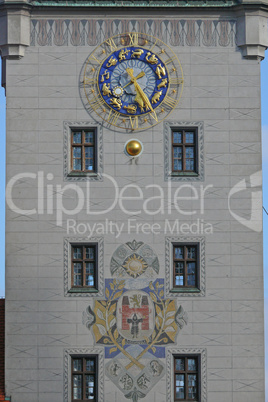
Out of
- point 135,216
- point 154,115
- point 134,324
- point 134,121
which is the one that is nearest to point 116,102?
point 134,121

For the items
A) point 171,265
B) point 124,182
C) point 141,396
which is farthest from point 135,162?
point 141,396

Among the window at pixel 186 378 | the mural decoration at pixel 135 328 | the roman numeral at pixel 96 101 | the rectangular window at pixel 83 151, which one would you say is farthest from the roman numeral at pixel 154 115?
the window at pixel 186 378

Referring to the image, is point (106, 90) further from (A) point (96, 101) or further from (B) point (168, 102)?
(B) point (168, 102)

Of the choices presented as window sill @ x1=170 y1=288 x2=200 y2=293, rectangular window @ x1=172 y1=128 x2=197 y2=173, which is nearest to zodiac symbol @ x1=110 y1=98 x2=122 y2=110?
rectangular window @ x1=172 y1=128 x2=197 y2=173

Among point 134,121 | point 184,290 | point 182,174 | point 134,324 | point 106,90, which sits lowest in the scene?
point 134,324

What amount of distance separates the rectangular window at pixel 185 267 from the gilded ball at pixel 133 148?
3.72 m

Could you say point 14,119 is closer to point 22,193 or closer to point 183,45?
point 22,193

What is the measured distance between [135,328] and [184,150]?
22.5 ft

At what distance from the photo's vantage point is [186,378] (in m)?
48.5

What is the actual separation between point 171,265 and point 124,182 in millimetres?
3524

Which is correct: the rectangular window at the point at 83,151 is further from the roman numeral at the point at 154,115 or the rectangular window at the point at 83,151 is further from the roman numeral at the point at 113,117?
the roman numeral at the point at 154,115

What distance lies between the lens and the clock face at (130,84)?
1946 inches

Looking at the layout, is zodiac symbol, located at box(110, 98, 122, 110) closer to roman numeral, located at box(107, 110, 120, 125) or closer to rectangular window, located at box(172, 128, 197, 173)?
roman numeral, located at box(107, 110, 120, 125)

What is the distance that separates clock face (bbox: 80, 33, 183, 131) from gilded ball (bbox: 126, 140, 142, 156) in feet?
1.93
